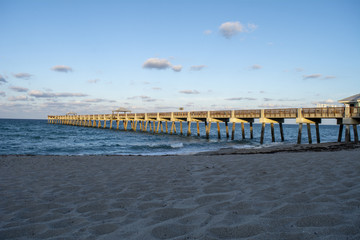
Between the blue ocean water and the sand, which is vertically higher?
the sand

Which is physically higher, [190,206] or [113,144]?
[190,206]

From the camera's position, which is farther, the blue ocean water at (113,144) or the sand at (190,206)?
the blue ocean water at (113,144)

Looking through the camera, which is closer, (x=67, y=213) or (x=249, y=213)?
(x=249, y=213)

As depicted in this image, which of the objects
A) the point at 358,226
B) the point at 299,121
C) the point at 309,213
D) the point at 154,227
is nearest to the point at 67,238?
the point at 154,227

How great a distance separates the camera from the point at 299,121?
74.1ft

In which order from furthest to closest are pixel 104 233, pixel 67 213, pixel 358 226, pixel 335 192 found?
pixel 335 192 < pixel 67 213 < pixel 104 233 < pixel 358 226

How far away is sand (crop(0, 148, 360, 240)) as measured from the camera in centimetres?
279

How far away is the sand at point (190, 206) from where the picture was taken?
2.79 meters

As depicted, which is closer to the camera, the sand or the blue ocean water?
the sand

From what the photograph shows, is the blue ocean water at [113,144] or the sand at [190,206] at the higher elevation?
the sand at [190,206]

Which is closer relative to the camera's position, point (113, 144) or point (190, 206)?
point (190, 206)

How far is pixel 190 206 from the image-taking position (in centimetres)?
374

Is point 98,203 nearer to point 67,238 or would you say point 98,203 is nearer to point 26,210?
point 26,210

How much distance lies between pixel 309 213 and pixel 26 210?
13.5 feet
